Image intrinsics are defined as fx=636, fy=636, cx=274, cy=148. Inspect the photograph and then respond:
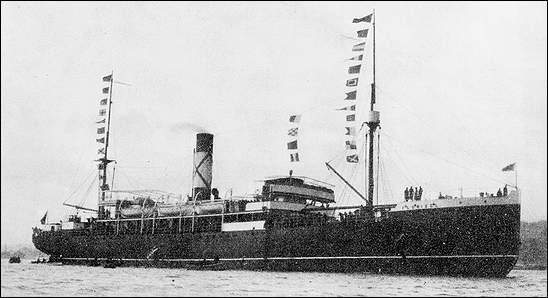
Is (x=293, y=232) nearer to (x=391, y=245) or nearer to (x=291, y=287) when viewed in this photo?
(x=391, y=245)

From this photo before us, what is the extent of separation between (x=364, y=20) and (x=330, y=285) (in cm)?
1468

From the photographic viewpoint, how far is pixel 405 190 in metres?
30.8

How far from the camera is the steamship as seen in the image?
28562 millimetres

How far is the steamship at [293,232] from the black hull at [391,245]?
0.05 metres

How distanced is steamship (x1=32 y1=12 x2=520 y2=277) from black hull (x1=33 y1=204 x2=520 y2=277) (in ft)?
0.15

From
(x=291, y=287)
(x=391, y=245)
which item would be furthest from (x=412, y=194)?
(x=291, y=287)

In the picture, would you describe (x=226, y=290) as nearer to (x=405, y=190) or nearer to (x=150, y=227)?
(x=405, y=190)

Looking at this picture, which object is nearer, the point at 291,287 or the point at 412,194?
the point at 291,287

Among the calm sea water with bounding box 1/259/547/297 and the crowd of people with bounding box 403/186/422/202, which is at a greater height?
the crowd of people with bounding box 403/186/422/202

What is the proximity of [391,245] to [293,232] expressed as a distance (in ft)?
17.8

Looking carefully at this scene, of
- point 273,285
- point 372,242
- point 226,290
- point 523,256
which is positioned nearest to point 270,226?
point 372,242

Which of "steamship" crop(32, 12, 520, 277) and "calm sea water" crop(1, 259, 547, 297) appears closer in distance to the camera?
"calm sea water" crop(1, 259, 547, 297)

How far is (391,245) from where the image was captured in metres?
29.9

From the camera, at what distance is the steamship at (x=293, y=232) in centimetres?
2856
